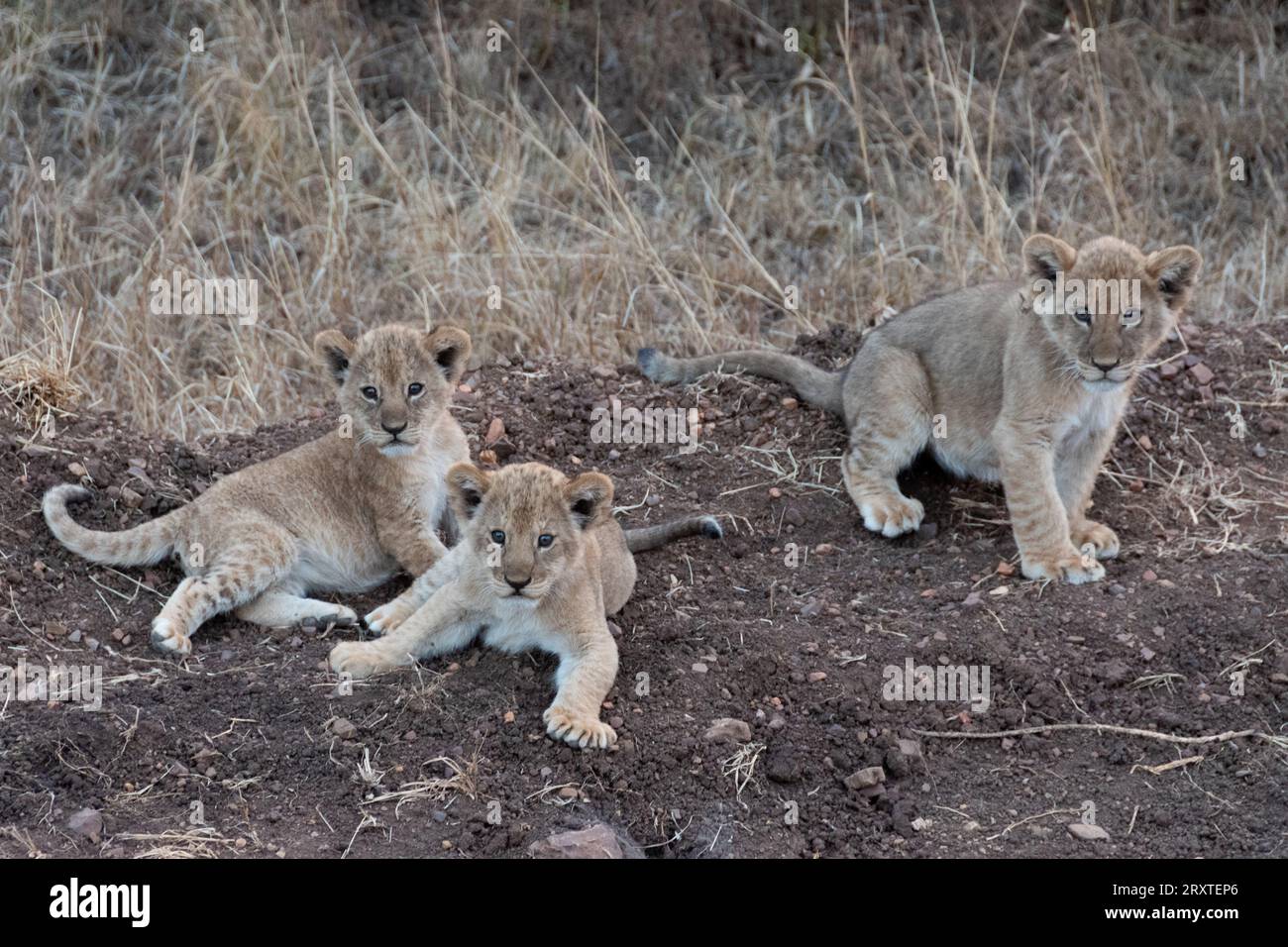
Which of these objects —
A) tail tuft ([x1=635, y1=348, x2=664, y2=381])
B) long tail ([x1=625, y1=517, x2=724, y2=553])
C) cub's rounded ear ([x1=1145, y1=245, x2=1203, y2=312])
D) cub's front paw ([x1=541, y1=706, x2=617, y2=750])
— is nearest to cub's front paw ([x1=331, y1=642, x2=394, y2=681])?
cub's front paw ([x1=541, y1=706, x2=617, y2=750])

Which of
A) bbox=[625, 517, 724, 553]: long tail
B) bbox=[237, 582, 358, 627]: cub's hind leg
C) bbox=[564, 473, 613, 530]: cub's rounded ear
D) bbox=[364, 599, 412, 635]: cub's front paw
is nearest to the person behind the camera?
bbox=[564, 473, 613, 530]: cub's rounded ear

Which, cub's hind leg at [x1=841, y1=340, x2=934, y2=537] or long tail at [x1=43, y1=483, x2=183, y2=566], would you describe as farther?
cub's hind leg at [x1=841, y1=340, x2=934, y2=537]

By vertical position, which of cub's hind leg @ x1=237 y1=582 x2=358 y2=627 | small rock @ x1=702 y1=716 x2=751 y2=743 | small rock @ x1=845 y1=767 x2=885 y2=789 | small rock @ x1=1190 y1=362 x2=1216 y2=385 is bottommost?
cub's hind leg @ x1=237 y1=582 x2=358 y2=627

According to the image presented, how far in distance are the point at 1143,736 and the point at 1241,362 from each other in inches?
122

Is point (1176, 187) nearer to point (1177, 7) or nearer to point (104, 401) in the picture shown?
point (1177, 7)

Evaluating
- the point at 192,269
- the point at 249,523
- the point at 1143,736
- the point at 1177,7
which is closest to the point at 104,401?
the point at 192,269

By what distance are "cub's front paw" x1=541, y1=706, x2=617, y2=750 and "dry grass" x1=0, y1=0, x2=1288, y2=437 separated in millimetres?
3568

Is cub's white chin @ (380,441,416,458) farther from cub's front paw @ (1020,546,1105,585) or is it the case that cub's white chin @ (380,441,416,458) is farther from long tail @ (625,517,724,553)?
cub's front paw @ (1020,546,1105,585)

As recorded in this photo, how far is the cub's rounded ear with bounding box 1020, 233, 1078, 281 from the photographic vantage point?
6.38m

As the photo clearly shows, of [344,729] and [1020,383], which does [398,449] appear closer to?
[344,729]

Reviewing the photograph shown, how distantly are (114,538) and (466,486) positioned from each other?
1701mm

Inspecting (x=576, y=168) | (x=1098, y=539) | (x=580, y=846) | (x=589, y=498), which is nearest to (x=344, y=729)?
(x=580, y=846)

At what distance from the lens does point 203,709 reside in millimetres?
5566

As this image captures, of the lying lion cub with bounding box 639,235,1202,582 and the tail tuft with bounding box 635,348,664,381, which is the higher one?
the lying lion cub with bounding box 639,235,1202,582
